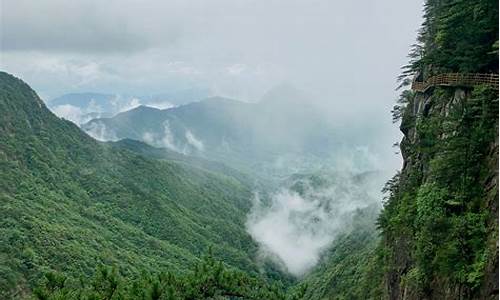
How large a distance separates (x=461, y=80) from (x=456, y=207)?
805cm

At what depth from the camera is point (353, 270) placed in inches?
3765

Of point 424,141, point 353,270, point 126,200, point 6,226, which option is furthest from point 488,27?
point 126,200

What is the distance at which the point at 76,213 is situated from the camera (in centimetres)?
13675

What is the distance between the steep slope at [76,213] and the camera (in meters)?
95.7

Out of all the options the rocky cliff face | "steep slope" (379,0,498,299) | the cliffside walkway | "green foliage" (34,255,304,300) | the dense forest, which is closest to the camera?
the rocky cliff face

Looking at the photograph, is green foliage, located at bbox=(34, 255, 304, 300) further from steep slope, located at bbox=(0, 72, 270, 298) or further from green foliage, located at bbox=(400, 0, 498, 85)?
steep slope, located at bbox=(0, 72, 270, 298)

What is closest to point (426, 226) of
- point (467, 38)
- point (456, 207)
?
point (456, 207)

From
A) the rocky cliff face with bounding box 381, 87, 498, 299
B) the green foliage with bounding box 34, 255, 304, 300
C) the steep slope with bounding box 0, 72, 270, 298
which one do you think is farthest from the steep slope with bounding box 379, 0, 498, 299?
the steep slope with bounding box 0, 72, 270, 298

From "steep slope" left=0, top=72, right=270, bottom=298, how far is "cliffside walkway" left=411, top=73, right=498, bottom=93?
6866cm

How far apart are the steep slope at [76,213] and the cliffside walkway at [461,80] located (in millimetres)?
68664

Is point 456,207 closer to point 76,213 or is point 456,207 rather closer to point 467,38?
point 467,38

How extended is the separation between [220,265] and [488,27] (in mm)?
19436

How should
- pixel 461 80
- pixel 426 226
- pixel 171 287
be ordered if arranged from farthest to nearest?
pixel 461 80, pixel 426 226, pixel 171 287

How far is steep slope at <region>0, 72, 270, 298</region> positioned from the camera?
95.7m
